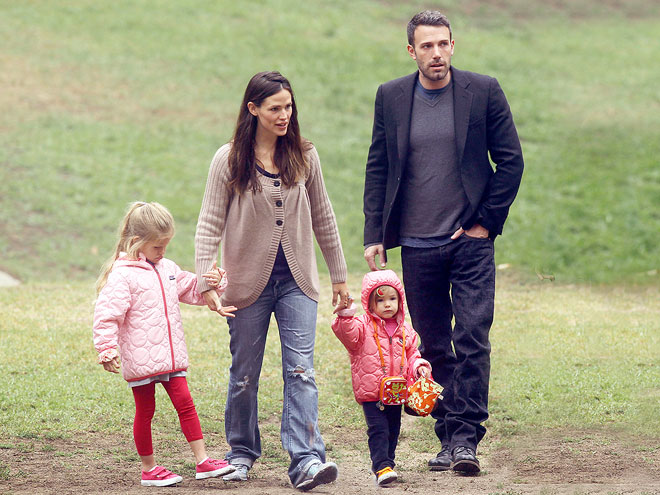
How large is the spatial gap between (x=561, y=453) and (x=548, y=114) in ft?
53.3

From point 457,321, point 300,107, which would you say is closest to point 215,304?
point 457,321

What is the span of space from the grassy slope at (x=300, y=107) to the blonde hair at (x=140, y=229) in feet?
26.2

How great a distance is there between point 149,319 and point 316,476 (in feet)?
3.75

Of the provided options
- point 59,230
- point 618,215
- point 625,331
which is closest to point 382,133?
point 625,331

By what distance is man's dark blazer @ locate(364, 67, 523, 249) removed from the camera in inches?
216

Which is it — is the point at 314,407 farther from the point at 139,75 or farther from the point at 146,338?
the point at 139,75

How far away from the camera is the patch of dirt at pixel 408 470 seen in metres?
5.07

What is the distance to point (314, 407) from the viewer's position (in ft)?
17.3

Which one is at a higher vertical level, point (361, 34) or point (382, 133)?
point (361, 34)


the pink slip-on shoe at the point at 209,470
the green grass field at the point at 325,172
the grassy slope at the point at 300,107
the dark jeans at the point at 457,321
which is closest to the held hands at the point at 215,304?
the pink slip-on shoe at the point at 209,470

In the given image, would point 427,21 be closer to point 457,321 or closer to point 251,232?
point 251,232

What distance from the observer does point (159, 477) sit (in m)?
5.23

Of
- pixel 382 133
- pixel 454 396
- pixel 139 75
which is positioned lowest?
pixel 454 396

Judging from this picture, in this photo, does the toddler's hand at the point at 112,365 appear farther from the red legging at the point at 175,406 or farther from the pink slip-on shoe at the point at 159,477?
the pink slip-on shoe at the point at 159,477
